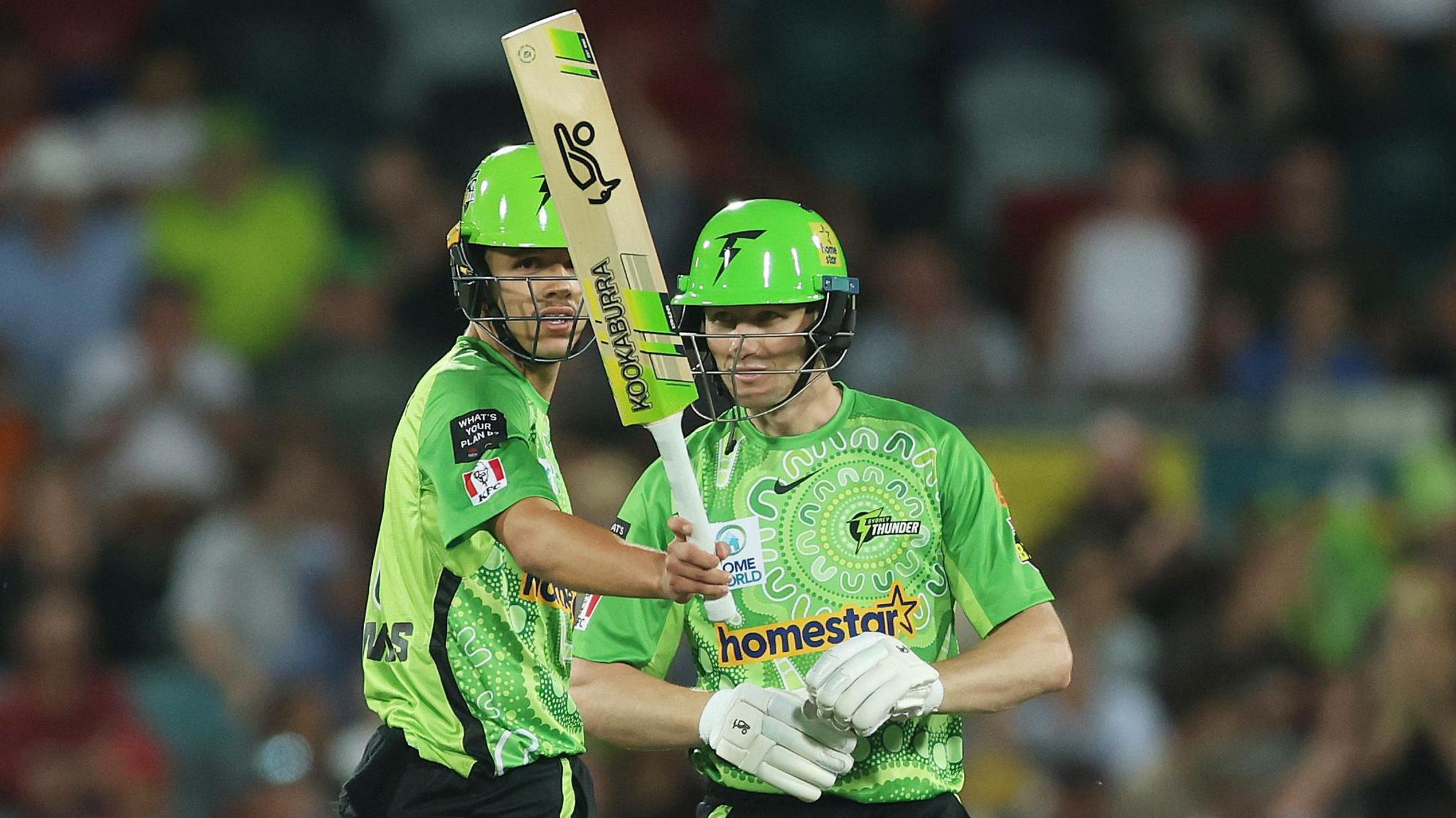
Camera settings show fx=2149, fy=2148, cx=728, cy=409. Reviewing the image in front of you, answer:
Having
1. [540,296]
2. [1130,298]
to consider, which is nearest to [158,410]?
[1130,298]

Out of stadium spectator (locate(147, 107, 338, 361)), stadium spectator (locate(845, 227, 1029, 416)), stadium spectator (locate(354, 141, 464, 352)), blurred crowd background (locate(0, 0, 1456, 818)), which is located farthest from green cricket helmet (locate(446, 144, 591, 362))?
stadium spectator (locate(147, 107, 338, 361))

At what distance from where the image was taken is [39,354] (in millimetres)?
10500

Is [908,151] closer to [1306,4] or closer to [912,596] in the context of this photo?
[1306,4]

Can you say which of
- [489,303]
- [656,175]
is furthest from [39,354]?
[489,303]

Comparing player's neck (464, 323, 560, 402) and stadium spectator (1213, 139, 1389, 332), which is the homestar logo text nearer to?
player's neck (464, 323, 560, 402)

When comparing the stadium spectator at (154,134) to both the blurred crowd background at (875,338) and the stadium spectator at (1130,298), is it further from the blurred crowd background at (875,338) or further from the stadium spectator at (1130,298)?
the stadium spectator at (1130,298)

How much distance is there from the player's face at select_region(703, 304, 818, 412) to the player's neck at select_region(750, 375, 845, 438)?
0.08 metres

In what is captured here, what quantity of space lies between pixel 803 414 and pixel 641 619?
0.59m

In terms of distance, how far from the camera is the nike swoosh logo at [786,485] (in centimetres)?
475

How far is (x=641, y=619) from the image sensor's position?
4828 mm

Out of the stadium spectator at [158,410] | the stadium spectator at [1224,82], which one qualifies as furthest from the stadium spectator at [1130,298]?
the stadium spectator at [158,410]

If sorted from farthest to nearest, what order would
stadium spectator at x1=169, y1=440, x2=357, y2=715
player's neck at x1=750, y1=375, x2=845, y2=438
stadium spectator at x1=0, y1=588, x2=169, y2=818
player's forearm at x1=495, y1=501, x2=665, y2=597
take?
stadium spectator at x1=169, y1=440, x2=357, y2=715, stadium spectator at x1=0, y1=588, x2=169, y2=818, player's neck at x1=750, y1=375, x2=845, y2=438, player's forearm at x1=495, y1=501, x2=665, y2=597

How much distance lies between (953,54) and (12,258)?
17.1ft

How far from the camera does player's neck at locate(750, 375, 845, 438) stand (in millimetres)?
4812
